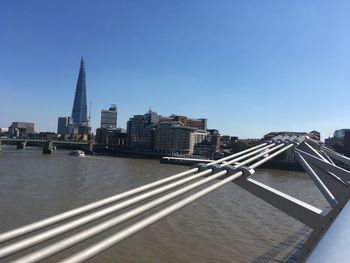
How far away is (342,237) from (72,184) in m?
16.1

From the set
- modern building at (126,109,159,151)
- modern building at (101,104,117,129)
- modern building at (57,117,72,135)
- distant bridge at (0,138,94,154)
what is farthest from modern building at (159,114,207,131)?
modern building at (57,117,72,135)

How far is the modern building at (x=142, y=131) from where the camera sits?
71.6 m

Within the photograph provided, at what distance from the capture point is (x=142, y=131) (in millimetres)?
73500

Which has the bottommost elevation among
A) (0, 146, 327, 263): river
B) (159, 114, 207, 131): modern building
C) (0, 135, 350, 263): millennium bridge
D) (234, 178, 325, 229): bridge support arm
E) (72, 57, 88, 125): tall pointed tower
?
(0, 146, 327, 263): river

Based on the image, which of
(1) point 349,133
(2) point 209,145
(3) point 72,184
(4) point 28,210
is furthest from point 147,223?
(2) point 209,145

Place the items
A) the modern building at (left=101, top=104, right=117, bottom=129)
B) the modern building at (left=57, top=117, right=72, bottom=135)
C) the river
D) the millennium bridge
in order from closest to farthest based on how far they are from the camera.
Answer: the millennium bridge
the river
the modern building at (left=101, top=104, right=117, bottom=129)
the modern building at (left=57, top=117, right=72, bottom=135)

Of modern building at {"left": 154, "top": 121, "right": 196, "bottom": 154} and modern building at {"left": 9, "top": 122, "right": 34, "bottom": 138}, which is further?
modern building at {"left": 9, "top": 122, "right": 34, "bottom": 138}

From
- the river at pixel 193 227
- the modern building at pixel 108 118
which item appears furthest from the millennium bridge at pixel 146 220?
the modern building at pixel 108 118

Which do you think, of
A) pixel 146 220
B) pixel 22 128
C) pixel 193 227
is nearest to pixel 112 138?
pixel 22 128

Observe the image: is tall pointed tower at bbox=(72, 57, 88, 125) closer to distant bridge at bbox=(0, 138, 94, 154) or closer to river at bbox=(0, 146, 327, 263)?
distant bridge at bbox=(0, 138, 94, 154)

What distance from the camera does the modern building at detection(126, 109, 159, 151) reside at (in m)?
71.6

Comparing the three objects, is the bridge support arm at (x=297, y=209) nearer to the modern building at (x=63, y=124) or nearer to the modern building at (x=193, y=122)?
the modern building at (x=193, y=122)

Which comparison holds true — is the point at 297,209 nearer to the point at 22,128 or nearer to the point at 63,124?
the point at 22,128

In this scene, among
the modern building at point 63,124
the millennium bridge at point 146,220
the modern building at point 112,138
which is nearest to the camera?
the millennium bridge at point 146,220
